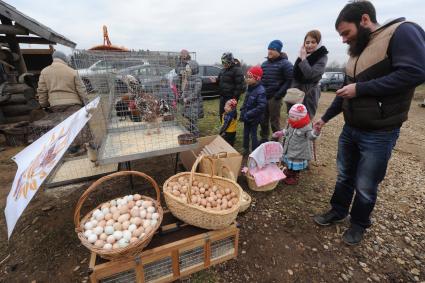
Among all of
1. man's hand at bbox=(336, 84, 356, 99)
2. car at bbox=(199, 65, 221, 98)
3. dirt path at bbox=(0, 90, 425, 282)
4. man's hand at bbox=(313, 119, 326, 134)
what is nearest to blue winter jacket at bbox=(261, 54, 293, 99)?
man's hand at bbox=(313, 119, 326, 134)

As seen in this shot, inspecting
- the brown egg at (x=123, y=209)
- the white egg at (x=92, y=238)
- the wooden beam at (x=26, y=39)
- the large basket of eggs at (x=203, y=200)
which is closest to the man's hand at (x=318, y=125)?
the large basket of eggs at (x=203, y=200)

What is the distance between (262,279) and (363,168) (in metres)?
1.29

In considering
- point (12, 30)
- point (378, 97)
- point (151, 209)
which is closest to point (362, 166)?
point (378, 97)

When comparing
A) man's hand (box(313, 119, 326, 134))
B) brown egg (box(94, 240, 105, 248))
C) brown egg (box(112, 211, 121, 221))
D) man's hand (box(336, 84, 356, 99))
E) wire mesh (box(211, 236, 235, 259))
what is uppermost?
man's hand (box(336, 84, 356, 99))

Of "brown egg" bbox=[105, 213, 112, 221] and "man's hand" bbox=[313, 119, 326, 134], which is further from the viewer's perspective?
"man's hand" bbox=[313, 119, 326, 134]

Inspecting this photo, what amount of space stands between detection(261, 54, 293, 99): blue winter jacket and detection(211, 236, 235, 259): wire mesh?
266 centimetres

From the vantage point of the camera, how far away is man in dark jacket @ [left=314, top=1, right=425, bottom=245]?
1483 millimetres

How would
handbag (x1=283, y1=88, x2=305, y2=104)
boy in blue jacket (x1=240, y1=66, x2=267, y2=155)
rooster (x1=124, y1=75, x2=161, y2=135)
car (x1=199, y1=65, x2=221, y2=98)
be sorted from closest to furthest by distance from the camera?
rooster (x1=124, y1=75, x2=161, y2=135)
handbag (x1=283, y1=88, x2=305, y2=104)
boy in blue jacket (x1=240, y1=66, x2=267, y2=155)
car (x1=199, y1=65, x2=221, y2=98)

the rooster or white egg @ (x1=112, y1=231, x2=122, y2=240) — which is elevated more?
the rooster

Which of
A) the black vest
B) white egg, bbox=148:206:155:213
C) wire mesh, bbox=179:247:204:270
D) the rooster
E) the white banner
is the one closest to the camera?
the white banner

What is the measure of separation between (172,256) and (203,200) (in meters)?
0.49

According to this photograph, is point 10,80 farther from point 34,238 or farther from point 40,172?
point 40,172

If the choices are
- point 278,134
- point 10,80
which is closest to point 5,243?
point 278,134

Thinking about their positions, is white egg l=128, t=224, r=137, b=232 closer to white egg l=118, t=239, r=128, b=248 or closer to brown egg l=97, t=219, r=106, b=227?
white egg l=118, t=239, r=128, b=248
